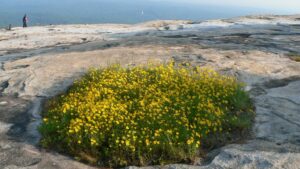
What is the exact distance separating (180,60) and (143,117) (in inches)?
326

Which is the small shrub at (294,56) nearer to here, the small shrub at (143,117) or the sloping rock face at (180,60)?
the sloping rock face at (180,60)

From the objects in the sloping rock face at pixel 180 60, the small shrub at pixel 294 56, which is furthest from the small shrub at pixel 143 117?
the small shrub at pixel 294 56

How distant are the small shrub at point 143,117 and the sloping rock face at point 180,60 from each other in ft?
1.61

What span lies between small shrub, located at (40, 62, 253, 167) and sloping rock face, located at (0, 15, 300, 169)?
490 millimetres

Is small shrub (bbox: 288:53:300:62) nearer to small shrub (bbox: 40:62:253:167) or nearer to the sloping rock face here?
the sloping rock face

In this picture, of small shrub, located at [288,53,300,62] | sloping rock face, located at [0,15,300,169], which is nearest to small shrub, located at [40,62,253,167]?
sloping rock face, located at [0,15,300,169]

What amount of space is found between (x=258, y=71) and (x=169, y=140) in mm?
8658

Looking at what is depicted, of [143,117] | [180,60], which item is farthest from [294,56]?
[143,117]

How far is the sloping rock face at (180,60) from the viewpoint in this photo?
1092 cm

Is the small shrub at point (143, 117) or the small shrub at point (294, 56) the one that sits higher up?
the small shrub at point (294, 56)

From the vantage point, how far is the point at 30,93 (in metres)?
16.5

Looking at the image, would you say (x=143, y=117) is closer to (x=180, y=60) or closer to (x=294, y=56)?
(x=180, y=60)

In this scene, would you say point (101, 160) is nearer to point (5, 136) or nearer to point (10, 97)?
point (5, 136)

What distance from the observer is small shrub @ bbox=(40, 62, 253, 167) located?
10.9m
